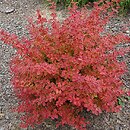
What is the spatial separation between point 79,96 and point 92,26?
2.31ft

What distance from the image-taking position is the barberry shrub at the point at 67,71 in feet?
8.24

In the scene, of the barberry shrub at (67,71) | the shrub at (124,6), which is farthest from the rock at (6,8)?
the barberry shrub at (67,71)

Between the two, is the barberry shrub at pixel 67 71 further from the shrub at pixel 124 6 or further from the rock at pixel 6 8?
the rock at pixel 6 8

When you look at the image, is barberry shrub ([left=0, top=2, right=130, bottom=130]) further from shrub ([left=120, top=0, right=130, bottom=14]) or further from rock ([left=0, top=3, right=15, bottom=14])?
rock ([left=0, top=3, right=15, bottom=14])

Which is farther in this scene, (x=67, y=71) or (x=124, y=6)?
(x=124, y=6)

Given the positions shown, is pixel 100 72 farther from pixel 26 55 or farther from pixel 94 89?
pixel 26 55

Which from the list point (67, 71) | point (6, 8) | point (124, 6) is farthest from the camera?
point (6, 8)

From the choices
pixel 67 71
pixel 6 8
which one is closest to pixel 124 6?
pixel 6 8

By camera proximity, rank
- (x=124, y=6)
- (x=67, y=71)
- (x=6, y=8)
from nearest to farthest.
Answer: (x=67, y=71) → (x=124, y=6) → (x=6, y=8)

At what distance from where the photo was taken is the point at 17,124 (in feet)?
10.3

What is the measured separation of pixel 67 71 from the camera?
102 inches

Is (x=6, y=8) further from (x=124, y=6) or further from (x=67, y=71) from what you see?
(x=67, y=71)

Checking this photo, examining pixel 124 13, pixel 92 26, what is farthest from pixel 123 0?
pixel 92 26

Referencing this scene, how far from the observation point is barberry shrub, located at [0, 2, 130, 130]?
251cm
